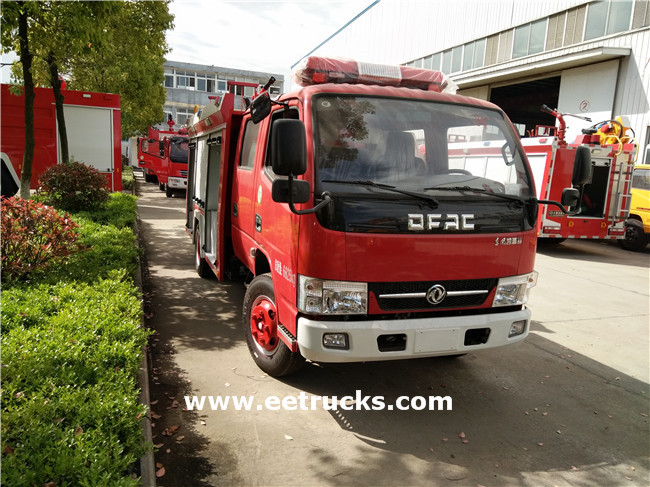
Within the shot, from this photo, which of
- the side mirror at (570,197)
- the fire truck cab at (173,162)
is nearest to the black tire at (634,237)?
the side mirror at (570,197)

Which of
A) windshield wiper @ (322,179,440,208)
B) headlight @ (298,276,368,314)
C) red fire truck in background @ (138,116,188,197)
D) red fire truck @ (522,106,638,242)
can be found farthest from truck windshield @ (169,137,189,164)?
headlight @ (298,276,368,314)

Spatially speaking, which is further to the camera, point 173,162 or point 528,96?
point 528,96

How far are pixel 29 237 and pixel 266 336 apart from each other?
2.81 metres

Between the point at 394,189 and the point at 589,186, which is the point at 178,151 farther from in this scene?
the point at 394,189

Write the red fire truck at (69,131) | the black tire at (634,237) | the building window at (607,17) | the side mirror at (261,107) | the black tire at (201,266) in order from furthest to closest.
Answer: the building window at (607,17), the black tire at (634,237), the red fire truck at (69,131), the black tire at (201,266), the side mirror at (261,107)

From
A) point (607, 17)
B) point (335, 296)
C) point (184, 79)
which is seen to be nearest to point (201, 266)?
point (335, 296)

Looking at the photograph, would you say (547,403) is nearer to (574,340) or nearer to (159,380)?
(574,340)

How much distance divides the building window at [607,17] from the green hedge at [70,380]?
16479mm

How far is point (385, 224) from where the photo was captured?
3197 millimetres

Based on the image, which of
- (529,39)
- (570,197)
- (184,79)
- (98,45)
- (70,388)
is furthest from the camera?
(184,79)

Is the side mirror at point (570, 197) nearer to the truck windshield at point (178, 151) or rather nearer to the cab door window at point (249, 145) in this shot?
the cab door window at point (249, 145)

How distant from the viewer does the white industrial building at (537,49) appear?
1492cm

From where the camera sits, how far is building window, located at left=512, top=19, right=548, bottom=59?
1788 centimetres

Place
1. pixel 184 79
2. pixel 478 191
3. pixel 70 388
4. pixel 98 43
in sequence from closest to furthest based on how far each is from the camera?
pixel 70 388 → pixel 478 191 → pixel 98 43 → pixel 184 79
